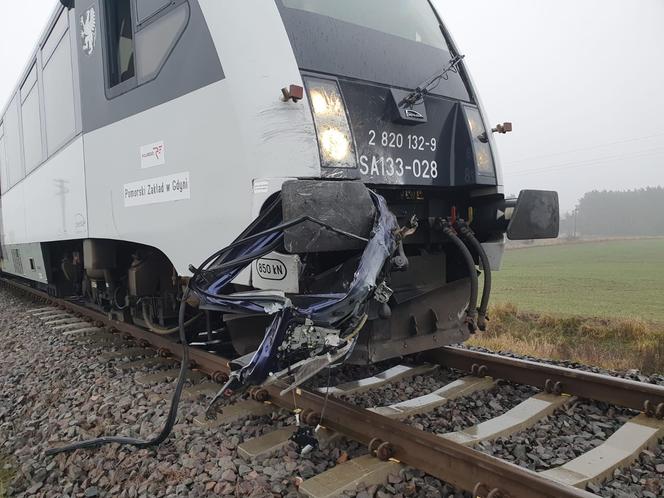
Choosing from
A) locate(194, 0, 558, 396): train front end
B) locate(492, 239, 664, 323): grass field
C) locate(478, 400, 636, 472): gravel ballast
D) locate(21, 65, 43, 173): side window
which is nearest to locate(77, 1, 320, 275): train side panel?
locate(194, 0, 558, 396): train front end

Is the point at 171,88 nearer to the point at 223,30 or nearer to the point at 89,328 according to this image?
the point at 223,30

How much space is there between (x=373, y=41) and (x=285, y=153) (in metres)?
1.34

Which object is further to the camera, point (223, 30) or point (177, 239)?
point (177, 239)

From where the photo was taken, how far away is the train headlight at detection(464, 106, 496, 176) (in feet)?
12.7

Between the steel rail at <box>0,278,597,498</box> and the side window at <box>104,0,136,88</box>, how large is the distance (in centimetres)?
265

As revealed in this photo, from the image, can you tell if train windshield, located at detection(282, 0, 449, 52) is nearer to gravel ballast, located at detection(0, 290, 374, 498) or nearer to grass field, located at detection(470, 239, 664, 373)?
gravel ballast, located at detection(0, 290, 374, 498)

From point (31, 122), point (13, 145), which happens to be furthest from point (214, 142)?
point (13, 145)

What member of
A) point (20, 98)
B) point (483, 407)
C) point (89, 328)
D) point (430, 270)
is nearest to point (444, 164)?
point (430, 270)

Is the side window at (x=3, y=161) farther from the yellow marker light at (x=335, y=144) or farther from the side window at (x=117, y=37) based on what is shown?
the yellow marker light at (x=335, y=144)

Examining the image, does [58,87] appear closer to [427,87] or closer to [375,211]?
[427,87]

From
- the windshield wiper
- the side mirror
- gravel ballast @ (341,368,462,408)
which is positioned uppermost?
the windshield wiper

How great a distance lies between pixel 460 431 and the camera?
3.03m

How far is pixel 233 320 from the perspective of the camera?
3727 millimetres

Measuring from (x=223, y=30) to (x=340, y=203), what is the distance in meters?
1.26
